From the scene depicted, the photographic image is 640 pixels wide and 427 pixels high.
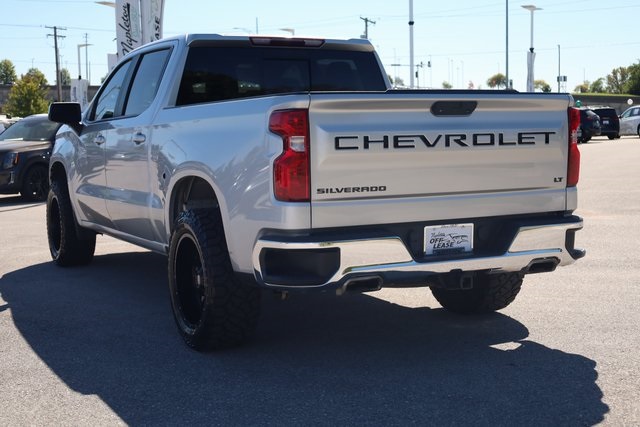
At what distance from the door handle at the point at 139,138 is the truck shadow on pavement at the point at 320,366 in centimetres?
127

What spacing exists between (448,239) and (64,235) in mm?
4781

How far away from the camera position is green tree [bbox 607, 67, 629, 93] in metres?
137

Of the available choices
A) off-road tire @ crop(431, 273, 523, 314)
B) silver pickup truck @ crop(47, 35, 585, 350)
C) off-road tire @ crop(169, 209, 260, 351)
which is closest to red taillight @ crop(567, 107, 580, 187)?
silver pickup truck @ crop(47, 35, 585, 350)

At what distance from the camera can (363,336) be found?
5.88 m

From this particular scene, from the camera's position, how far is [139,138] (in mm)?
6520

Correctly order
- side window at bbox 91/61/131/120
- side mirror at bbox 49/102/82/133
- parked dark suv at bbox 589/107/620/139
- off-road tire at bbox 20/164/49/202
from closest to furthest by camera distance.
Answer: side window at bbox 91/61/131/120 → side mirror at bbox 49/102/82/133 → off-road tire at bbox 20/164/49/202 → parked dark suv at bbox 589/107/620/139

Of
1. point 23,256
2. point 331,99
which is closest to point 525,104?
point 331,99

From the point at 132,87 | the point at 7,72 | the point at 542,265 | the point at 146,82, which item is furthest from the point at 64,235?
the point at 7,72

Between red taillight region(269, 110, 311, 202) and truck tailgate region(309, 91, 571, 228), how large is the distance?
0.05 metres

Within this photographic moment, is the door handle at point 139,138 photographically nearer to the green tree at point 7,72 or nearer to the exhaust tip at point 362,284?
the exhaust tip at point 362,284

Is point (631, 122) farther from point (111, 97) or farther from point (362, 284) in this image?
point (362, 284)

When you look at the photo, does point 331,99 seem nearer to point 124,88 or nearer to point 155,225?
point 155,225

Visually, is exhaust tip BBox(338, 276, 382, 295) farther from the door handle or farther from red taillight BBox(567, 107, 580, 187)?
the door handle

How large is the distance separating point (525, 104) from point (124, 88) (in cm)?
358
